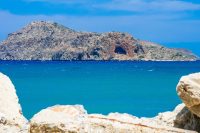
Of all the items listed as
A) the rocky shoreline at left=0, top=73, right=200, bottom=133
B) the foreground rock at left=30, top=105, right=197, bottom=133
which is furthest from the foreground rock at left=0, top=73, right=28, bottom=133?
the foreground rock at left=30, top=105, right=197, bottom=133

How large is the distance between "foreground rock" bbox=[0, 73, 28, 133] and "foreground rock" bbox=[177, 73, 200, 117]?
3219 millimetres

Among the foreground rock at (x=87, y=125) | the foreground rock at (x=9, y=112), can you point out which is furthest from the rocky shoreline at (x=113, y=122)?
the foreground rock at (x=9, y=112)

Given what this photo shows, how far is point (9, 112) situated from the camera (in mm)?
12359

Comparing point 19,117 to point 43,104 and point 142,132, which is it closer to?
point 142,132

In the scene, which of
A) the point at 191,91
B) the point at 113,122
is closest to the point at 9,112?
the point at 113,122

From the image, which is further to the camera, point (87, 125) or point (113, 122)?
point (113, 122)

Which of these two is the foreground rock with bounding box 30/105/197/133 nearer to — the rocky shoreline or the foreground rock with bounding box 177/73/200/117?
the rocky shoreline

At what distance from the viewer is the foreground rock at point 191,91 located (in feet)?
31.5

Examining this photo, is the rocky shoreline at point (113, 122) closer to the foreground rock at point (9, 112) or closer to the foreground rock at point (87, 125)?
the foreground rock at point (87, 125)

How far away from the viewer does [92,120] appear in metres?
9.73

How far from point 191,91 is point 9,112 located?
4528 millimetres

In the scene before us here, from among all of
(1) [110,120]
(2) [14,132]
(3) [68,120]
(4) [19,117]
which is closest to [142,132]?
(1) [110,120]

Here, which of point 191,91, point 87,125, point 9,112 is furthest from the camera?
point 9,112

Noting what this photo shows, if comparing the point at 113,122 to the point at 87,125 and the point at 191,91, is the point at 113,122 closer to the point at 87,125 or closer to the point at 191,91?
the point at 87,125
